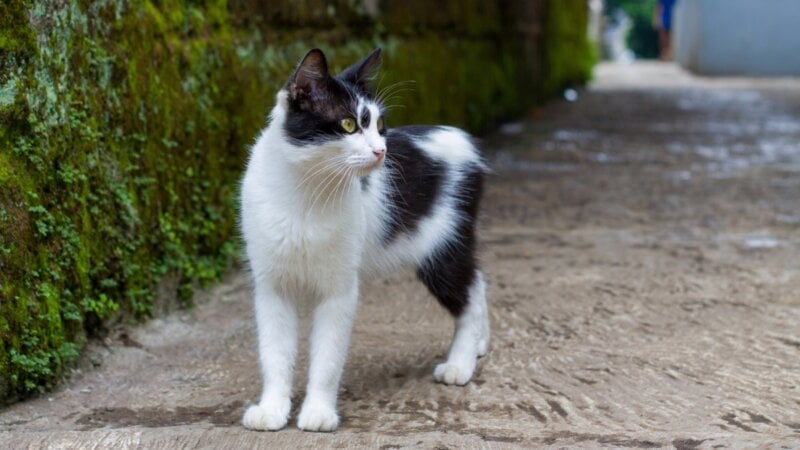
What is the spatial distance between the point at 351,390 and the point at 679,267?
2.13m

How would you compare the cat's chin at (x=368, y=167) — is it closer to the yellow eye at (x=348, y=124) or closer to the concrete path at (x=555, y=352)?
the yellow eye at (x=348, y=124)

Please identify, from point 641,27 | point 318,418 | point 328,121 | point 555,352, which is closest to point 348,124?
point 328,121

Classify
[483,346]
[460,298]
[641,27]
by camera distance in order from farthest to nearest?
[641,27] < [483,346] < [460,298]

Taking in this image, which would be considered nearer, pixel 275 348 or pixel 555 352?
pixel 275 348

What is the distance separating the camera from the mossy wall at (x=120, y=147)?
3.15 m

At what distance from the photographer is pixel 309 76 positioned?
2.85 m

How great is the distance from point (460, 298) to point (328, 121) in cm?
98

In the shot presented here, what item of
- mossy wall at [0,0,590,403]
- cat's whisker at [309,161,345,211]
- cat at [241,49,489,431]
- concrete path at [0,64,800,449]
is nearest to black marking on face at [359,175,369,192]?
→ cat at [241,49,489,431]

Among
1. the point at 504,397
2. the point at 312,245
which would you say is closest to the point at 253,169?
the point at 312,245

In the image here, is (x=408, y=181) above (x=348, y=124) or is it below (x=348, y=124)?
below

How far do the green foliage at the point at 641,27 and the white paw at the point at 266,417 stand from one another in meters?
32.9

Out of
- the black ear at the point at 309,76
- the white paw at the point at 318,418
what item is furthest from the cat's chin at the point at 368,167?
the white paw at the point at 318,418

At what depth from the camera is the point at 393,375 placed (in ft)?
11.6

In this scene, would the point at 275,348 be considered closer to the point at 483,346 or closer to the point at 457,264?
the point at 457,264
